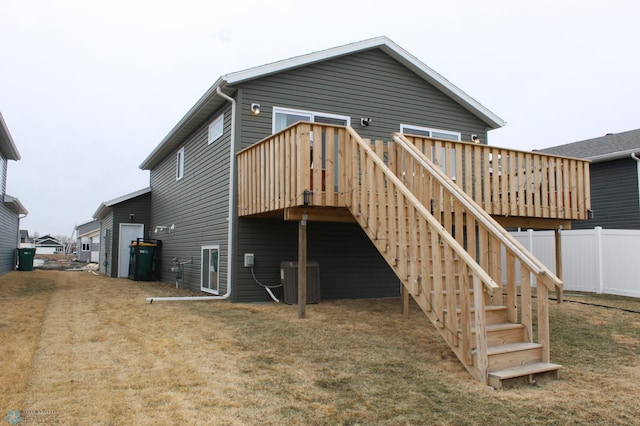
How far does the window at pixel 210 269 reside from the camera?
10539mm

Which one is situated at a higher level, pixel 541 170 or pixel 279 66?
pixel 279 66

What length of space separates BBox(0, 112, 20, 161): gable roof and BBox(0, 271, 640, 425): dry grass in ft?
23.9

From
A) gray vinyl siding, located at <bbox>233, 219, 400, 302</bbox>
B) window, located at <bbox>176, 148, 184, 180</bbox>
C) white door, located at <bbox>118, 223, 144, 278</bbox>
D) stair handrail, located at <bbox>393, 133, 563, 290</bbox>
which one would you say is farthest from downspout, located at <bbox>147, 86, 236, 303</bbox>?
white door, located at <bbox>118, 223, 144, 278</bbox>

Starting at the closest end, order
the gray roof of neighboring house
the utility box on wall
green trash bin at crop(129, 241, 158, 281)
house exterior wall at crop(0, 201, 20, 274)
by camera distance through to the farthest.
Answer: the utility box on wall, the gray roof of neighboring house, green trash bin at crop(129, 241, 158, 281), house exterior wall at crop(0, 201, 20, 274)

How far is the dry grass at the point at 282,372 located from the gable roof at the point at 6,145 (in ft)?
23.9

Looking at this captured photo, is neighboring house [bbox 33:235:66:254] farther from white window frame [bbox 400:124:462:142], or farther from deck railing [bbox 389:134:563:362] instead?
deck railing [bbox 389:134:563:362]

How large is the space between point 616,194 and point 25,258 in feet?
71.7

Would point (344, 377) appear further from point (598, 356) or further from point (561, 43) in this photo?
point (561, 43)

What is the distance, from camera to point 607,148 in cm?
1588

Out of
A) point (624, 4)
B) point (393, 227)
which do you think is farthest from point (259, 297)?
point (624, 4)

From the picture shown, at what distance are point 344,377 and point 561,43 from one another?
21.8m

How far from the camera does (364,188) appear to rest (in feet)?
21.7

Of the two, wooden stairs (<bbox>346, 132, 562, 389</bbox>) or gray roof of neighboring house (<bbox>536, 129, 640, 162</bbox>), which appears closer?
wooden stairs (<bbox>346, 132, 562, 389</bbox>)

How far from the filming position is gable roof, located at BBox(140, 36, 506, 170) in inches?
368
